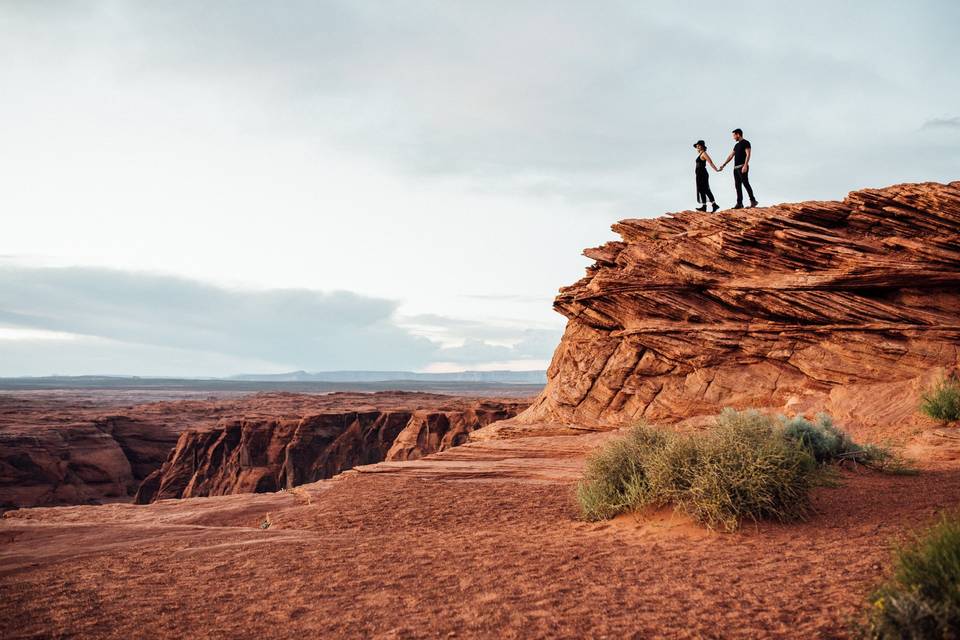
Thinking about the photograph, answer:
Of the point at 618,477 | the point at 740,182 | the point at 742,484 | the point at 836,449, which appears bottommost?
the point at 836,449

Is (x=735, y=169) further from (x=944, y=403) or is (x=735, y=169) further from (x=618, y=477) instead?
(x=618, y=477)

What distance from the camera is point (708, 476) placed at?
8.63 metres

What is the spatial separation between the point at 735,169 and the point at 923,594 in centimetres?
1587

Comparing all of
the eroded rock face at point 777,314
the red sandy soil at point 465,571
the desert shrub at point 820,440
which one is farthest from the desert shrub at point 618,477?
the eroded rock face at point 777,314

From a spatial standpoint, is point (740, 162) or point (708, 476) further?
point (740, 162)

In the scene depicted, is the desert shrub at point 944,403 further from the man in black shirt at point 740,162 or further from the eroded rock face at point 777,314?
the man in black shirt at point 740,162

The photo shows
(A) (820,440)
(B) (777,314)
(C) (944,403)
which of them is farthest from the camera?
(B) (777,314)

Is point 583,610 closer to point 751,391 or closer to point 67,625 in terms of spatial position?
point 67,625

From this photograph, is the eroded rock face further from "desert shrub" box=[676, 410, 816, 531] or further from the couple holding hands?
"desert shrub" box=[676, 410, 816, 531]

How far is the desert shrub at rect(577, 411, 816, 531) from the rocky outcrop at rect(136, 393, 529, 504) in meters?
27.3

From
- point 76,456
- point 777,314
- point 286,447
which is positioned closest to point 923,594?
point 777,314

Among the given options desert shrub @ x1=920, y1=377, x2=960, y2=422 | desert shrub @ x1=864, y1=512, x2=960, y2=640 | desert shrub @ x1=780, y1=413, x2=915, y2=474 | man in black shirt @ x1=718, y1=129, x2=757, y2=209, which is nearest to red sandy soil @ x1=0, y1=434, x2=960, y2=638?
desert shrub @ x1=864, y1=512, x2=960, y2=640

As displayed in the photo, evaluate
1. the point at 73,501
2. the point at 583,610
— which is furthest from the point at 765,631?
the point at 73,501

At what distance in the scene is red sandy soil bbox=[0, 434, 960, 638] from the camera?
5668 millimetres
